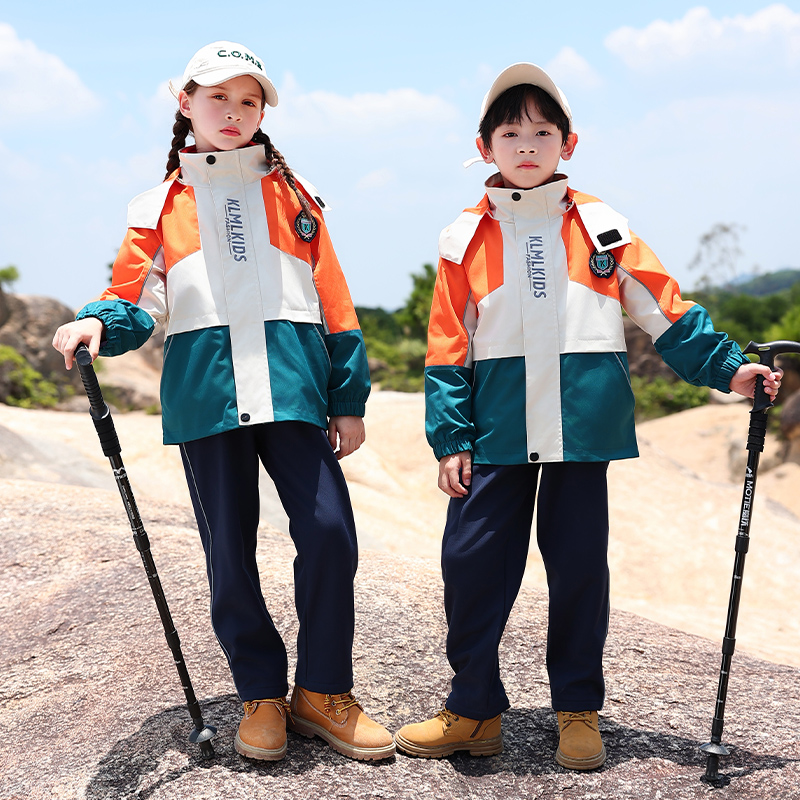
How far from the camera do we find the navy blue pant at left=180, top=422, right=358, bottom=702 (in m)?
2.61

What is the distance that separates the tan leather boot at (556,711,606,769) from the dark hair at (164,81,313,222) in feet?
5.94

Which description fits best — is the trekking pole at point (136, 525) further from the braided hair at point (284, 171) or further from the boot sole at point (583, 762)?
the boot sole at point (583, 762)

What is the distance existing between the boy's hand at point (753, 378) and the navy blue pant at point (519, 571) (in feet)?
1.56

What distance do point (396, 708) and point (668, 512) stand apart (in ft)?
20.1

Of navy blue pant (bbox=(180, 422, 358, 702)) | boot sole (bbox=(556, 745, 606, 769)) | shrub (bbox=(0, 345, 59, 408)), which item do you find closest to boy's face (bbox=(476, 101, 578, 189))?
navy blue pant (bbox=(180, 422, 358, 702))

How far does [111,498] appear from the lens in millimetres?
5137

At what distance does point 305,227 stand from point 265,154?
0.27m

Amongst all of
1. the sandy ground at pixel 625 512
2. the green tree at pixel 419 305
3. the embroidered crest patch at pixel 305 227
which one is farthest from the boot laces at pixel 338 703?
the green tree at pixel 419 305

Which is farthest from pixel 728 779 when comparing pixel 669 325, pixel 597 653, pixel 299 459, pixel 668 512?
pixel 668 512

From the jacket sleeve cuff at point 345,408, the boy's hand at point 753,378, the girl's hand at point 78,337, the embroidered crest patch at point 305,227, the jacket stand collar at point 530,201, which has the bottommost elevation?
the jacket sleeve cuff at point 345,408

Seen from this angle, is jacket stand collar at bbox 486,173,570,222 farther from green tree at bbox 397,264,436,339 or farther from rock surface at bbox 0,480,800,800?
green tree at bbox 397,264,436,339

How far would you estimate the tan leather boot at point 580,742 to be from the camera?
105 inches

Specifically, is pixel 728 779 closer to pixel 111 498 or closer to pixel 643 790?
pixel 643 790

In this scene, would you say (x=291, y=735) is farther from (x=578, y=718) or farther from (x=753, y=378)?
(x=753, y=378)
